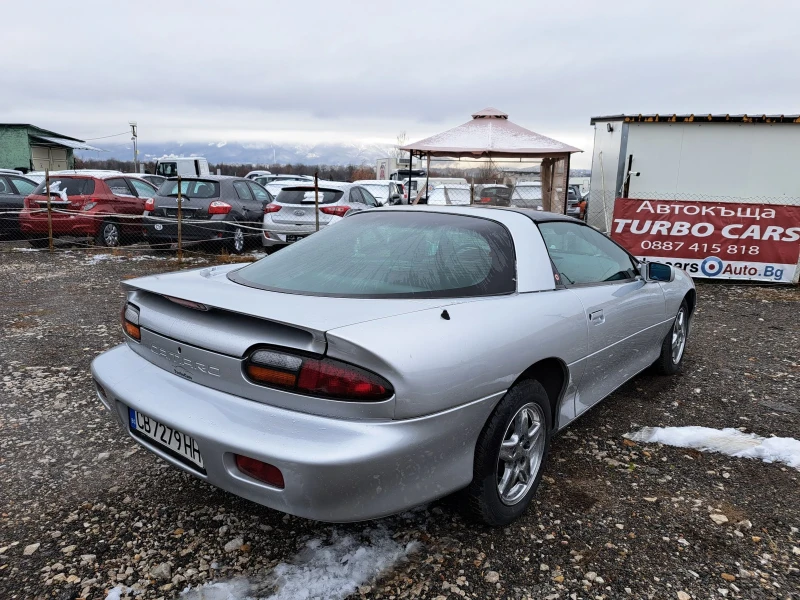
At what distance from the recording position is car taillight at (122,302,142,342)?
8.42 ft

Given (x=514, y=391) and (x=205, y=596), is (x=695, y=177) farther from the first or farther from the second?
(x=205, y=596)

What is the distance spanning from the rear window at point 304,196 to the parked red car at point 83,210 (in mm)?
2979

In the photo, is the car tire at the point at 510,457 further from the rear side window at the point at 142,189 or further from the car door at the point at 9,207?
the car door at the point at 9,207

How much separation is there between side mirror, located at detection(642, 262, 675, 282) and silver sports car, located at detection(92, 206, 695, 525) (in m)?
0.75

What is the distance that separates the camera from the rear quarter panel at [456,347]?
1.90 metres

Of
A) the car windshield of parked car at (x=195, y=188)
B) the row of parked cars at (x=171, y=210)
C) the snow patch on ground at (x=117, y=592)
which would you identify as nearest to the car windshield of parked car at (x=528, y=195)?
the row of parked cars at (x=171, y=210)

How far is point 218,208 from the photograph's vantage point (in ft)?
34.5

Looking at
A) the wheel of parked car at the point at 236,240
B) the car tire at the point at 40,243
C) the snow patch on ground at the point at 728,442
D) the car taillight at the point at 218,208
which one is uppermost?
the car taillight at the point at 218,208

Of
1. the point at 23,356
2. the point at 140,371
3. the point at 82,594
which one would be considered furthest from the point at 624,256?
the point at 23,356

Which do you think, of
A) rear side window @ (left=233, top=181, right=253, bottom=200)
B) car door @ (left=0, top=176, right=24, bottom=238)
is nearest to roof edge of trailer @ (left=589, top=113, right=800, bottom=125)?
rear side window @ (left=233, top=181, right=253, bottom=200)

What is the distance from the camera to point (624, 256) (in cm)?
390

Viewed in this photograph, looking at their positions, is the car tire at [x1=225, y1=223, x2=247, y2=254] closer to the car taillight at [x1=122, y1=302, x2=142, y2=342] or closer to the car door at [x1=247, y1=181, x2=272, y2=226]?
the car door at [x1=247, y1=181, x2=272, y2=226]

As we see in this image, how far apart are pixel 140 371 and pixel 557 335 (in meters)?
1.86

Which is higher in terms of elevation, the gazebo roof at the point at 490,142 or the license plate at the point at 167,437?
the gazebo roof at the point at 490,142
